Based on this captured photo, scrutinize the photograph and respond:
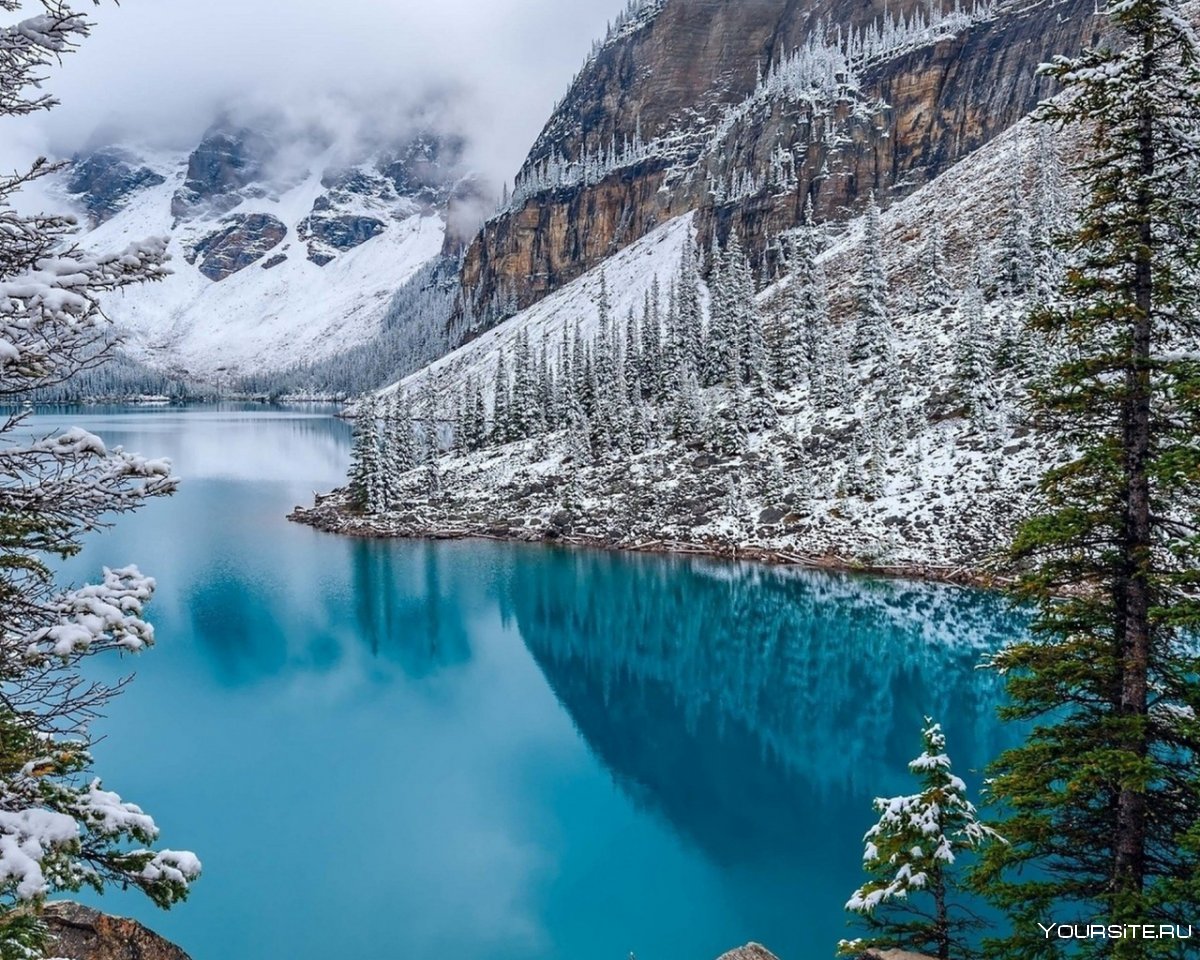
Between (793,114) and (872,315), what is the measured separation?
94225 mm

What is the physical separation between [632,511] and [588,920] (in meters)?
43.1

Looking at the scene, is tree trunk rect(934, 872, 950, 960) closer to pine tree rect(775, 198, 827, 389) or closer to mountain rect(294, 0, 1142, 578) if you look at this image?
mountain rect(294, 0, 1142, 578)

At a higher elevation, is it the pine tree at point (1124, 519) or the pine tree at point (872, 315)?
the pine tree at point (872, 315)

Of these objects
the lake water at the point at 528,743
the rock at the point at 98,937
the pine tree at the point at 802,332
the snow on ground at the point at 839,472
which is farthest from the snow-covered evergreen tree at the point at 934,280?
the rock at the point at 98,937

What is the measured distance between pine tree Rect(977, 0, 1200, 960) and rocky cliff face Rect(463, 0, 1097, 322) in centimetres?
12655

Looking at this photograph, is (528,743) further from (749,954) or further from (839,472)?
(839,472)

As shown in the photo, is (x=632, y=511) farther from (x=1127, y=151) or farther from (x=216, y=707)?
(x=1127, y=151)

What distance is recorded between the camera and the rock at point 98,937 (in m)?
10.1

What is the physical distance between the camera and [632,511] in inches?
2361

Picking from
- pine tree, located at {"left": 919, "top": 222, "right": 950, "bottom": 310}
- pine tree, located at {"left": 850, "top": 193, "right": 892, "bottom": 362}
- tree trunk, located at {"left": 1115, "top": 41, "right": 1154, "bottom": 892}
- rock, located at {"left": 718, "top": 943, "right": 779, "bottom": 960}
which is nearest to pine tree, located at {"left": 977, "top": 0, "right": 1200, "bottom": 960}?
tree trunk, located at {"left": 1115, "top": 41, "right": 1154, "bottom": 892}

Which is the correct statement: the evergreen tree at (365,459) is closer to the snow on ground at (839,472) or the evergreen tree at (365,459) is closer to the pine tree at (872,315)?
the snow on ground at (839,472)

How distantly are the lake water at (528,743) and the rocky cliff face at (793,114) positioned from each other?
10224cm

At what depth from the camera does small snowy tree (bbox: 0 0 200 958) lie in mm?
5574

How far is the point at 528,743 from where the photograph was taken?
2808cm
